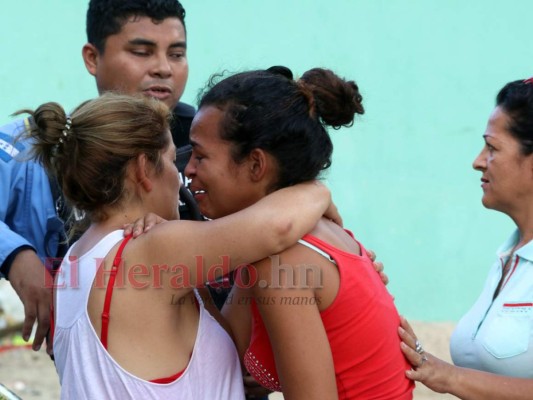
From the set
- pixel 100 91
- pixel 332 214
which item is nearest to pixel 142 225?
pixel 332 214

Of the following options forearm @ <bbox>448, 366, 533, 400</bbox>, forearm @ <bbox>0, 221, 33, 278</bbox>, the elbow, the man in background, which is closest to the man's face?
the man in background

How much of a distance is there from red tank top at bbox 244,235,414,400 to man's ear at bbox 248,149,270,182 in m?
0.22

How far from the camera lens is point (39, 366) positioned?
20.3 feet

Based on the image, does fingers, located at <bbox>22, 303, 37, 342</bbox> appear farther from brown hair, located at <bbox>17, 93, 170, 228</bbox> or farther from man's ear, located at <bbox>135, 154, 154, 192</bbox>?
man's ear, located at <bbox>135, 154, 154, 192</bbox>

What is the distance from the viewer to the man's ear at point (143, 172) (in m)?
2.41

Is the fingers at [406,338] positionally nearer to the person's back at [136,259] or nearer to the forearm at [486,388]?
the forearm at [486,388]

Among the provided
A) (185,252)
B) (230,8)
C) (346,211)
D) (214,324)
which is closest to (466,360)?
(214,324)

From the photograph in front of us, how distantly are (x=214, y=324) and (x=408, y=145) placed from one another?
373 cm

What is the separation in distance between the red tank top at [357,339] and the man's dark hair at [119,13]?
4.71 feet

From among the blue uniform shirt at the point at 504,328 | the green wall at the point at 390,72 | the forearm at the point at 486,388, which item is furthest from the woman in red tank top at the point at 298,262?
the green wall at the point at 390,72

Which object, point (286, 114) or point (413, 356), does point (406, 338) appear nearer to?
point (413, 356)

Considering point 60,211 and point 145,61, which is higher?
point 145,61

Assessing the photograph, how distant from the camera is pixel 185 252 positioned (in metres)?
2.22

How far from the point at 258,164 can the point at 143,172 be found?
322 mm
